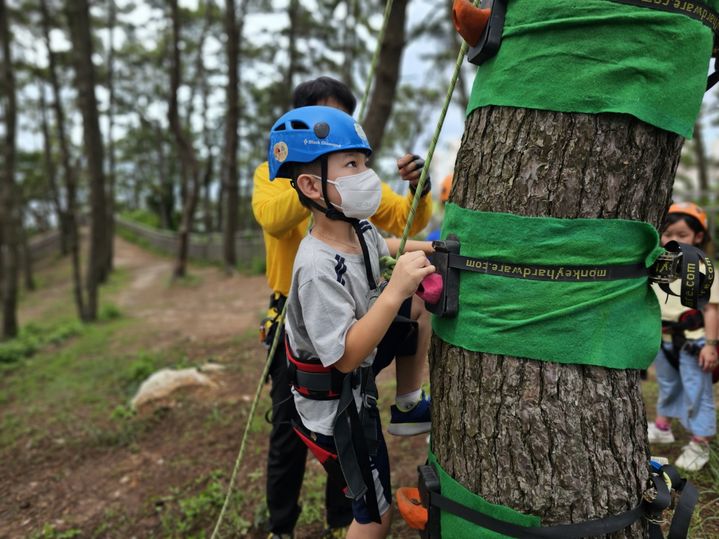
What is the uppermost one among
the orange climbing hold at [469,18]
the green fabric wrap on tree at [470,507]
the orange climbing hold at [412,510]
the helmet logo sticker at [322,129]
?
the orange climbing hold at [469,18]

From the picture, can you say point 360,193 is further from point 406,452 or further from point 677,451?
point 677,451

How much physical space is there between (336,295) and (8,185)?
10986 mm

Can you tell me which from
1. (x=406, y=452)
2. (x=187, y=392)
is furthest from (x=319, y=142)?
(x=187, y=392)

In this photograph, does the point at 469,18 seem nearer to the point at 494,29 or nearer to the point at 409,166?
the point at 494,29

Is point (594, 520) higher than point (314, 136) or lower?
lower

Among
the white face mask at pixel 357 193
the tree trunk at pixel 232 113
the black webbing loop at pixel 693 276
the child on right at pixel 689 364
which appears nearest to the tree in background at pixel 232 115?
the tree trunk at pixel 232 113

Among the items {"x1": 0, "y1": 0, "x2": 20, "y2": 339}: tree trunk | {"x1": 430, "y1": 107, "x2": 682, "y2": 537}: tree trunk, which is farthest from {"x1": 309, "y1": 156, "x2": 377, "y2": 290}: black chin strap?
{"x1": 0, "y1": 0, "x2": 20, "y2": 339}: tree trunk

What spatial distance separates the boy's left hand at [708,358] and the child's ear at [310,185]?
104 inches

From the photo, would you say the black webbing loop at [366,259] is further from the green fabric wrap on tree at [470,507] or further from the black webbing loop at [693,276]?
the black webbing loop at [693,276]

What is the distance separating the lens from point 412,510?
1.70 m

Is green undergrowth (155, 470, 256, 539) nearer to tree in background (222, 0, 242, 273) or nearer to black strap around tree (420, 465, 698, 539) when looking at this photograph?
black strap around tree (420, 465, 698, 539)

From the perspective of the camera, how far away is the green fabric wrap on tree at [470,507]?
4.67ft

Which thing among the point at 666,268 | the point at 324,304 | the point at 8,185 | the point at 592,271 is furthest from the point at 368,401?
the point at 8,185

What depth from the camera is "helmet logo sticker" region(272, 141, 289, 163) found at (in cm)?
181
